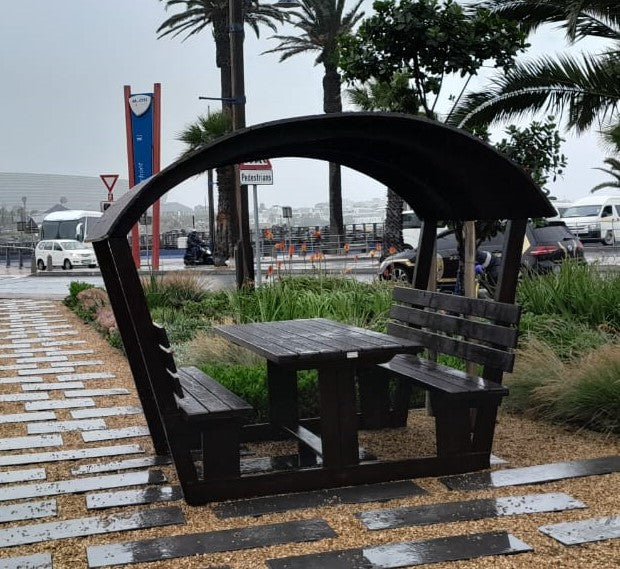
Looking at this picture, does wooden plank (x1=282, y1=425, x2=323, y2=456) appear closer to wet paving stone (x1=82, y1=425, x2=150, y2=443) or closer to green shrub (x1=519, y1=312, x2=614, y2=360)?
A: wet paving stone (x1=82, y1=425, x2=150, y2=443)

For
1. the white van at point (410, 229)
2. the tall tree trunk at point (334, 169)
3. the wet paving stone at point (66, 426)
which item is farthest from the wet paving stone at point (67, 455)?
the tall tree trunk at point (334, 169)

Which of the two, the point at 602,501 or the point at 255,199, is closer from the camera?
the point at 602,501

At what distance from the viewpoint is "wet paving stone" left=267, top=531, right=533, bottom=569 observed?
3863mm

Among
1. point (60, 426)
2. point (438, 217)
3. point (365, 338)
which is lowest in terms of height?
point (60, 426)

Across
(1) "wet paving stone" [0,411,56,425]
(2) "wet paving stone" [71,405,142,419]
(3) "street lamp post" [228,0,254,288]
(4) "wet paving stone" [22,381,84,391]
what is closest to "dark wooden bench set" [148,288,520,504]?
(2) "wet paving stone" [71,405,142,419]

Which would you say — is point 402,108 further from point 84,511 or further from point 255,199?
point 255,199

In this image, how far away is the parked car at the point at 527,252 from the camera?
58.4ft

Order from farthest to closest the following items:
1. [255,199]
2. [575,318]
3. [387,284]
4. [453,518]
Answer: [255,199] → [387,284] → [575,318] → [453,518]

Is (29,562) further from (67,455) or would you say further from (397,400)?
(397,400)

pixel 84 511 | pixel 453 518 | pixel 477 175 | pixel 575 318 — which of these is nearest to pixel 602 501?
pixel 453 518

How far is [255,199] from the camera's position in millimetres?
15891

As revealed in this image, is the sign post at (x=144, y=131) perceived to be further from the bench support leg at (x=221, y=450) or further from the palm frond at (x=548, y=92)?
the bench support leg at (x=221, y=450)

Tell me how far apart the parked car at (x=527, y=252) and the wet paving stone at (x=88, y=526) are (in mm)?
12964

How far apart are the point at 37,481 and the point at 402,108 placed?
4.28 metres
